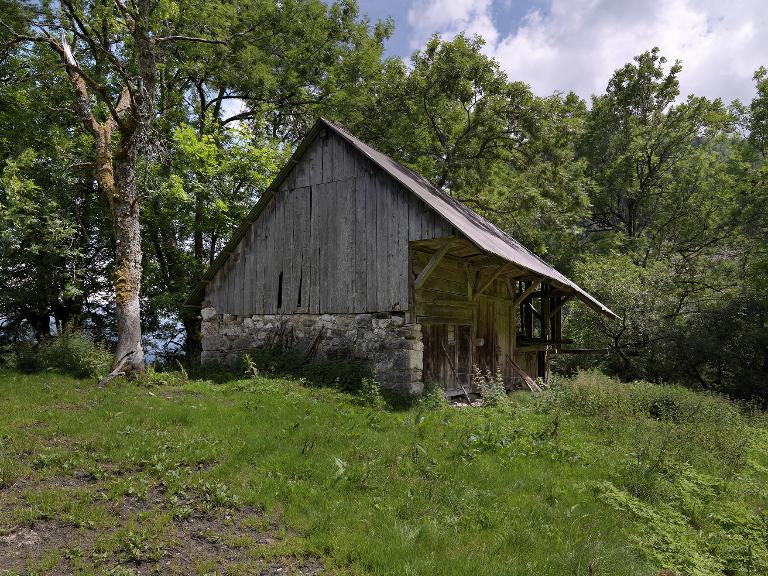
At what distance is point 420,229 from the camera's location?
36.8 ft

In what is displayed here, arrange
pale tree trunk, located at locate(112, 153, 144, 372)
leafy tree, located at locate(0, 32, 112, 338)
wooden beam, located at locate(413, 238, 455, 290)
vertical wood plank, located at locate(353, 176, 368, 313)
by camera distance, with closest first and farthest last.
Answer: wooden beam, located at locate(413, 238, 455, 290) < pale tree trunk, located at locate(112, 153, 144, 372) < vertical wood plank, located at locate(353, 176, 368, 313) < leafy tree, located at locate(0, 32, 112, 338)

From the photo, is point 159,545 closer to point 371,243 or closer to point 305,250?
point 371,243

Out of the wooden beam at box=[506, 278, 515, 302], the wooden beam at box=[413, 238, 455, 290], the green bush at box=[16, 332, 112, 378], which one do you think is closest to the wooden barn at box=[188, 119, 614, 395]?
the wooden beam at box=[413, 238, 455, 290]

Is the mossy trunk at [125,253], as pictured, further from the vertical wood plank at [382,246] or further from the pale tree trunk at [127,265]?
the vertical wood plank at [382,246]

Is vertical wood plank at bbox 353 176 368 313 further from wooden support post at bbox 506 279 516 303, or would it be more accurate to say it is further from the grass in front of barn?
wooden support post at bbox 506 279 516 303

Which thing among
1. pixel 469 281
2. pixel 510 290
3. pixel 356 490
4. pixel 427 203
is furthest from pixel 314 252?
pixel 356 490

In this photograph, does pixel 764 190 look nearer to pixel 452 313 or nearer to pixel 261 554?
pixel 452 313

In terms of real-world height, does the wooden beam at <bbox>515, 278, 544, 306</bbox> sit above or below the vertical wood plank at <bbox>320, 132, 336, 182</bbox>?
below

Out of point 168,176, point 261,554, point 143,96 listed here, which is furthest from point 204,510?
point 168,176

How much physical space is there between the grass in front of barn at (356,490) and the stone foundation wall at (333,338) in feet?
5.66

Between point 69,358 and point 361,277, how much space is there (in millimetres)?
7717

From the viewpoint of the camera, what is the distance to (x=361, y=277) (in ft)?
40.0

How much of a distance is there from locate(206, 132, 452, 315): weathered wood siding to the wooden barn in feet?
0.10

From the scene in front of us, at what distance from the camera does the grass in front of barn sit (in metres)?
4.57
